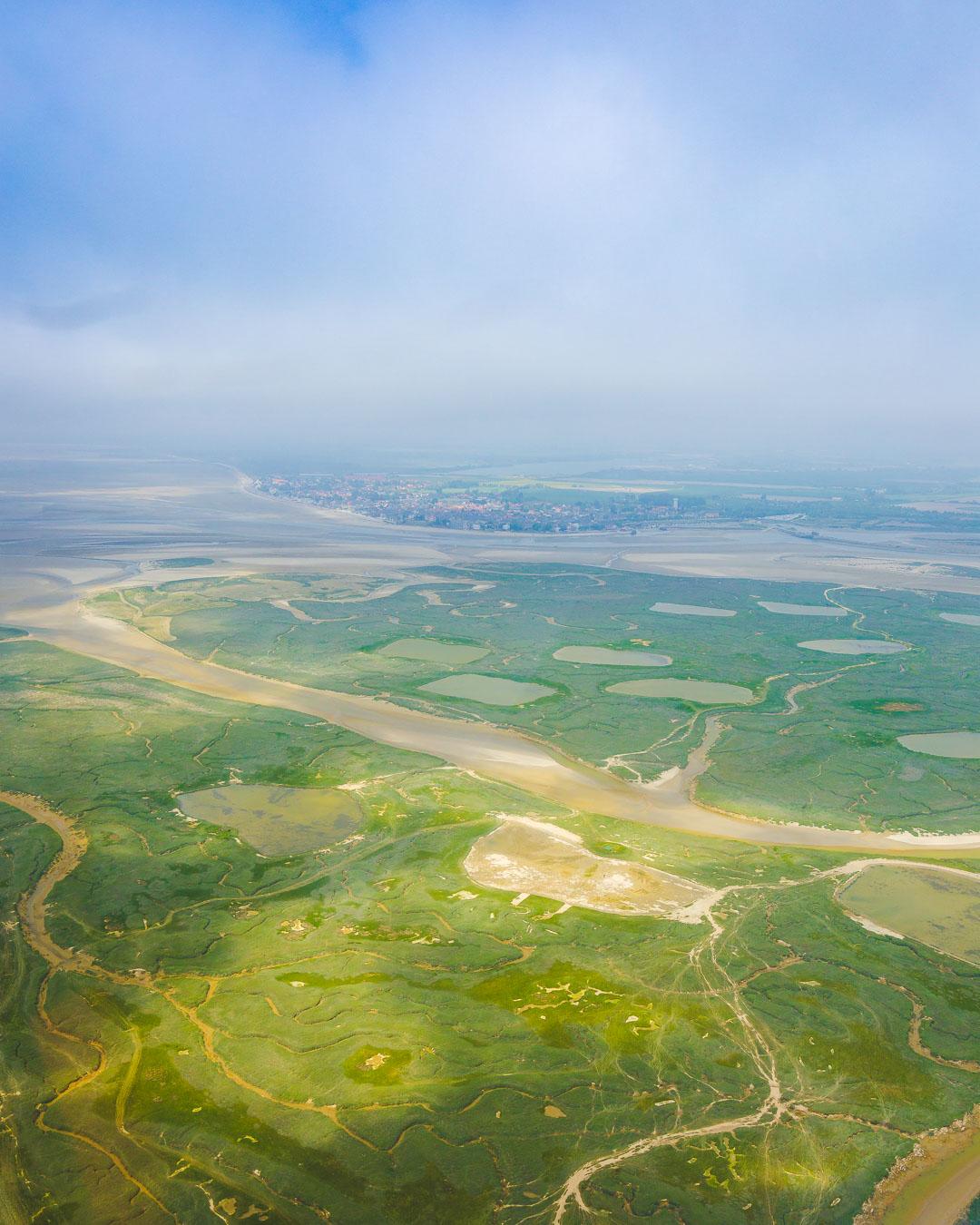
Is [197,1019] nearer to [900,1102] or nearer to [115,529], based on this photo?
[900,1102]

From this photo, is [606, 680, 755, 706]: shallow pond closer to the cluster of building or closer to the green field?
the green field

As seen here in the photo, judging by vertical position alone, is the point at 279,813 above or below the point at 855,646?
below

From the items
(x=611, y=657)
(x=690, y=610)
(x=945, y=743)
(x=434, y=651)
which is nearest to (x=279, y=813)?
(x=434, y=651)

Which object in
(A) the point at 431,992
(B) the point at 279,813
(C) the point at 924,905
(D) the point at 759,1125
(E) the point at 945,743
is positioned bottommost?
(D) the point at 759,1125

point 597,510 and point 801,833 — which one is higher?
point 597,510

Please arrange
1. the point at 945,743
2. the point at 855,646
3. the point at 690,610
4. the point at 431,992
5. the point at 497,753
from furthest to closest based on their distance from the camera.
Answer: the point at 690,610, the point at 855,646, the point at 945,743, the point at 497,753, the point at 431,992

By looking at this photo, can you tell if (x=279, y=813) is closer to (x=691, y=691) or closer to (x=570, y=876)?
(x=570, y=876)

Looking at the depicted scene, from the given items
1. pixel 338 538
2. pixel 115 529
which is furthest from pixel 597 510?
Answer: pixel 115 529
